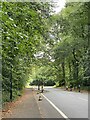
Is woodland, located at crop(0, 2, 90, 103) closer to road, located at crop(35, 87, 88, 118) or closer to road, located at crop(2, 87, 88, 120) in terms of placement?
road, located at crop(2, 87, 88, 120)

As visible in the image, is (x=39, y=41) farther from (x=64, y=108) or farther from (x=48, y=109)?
(x=64, y=108)

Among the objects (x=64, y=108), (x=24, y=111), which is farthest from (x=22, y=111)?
(x=64, y=108)

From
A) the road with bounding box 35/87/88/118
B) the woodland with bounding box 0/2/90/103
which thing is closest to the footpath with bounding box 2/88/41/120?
the road with bounding box 35/87/88/118

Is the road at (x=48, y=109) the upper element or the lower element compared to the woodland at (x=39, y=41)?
lower

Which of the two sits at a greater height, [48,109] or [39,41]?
[39,41]

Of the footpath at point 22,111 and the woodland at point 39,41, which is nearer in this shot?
the woodland at point 39,41

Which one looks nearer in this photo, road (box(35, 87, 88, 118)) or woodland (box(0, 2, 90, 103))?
woodland (box(0, 2, 90, 103))

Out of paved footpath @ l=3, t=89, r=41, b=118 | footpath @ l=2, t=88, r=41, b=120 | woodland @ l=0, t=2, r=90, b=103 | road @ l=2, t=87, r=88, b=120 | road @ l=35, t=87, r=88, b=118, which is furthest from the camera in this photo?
road @ l=35, t=87, r=88, b=118

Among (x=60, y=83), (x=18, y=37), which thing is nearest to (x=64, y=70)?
(x=60, y=83)

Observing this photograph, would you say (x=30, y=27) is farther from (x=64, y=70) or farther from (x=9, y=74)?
(x=64, y=70)

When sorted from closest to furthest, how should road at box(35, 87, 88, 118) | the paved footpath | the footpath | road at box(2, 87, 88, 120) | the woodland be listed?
the woodland, the paved footpath, the footpath, road at box(2, 87, 88, 120), road at box(35, 87, 88, 118)

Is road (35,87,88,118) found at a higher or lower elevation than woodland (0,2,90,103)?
lower

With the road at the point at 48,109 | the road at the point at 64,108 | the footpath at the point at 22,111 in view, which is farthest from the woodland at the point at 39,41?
the road at the point at 64,108

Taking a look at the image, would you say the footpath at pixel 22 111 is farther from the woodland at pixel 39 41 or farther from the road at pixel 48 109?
the woodland at pixel 39 41
